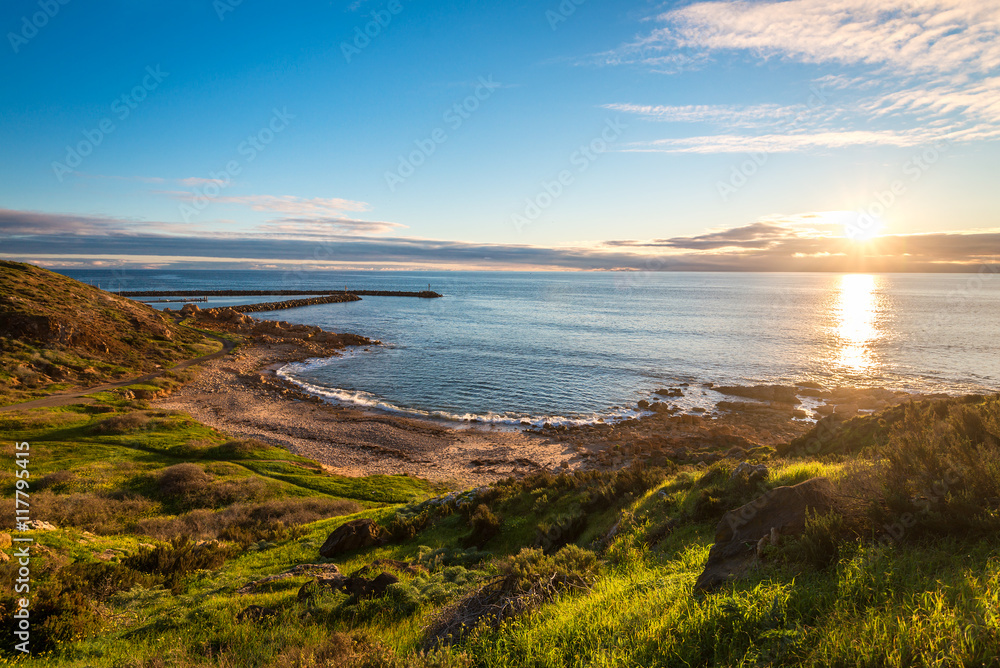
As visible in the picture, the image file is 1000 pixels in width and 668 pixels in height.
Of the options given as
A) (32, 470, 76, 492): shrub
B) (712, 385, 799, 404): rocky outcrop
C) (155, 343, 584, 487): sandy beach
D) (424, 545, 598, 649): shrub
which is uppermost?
(424, 545, 598, 649): shrub

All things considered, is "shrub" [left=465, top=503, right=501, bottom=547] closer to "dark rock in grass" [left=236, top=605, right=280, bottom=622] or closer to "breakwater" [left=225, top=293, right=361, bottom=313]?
"dark rock in grass" [left=236, top=605, right=280, bottom=622]

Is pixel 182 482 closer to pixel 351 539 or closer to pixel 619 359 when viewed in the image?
pixel 351 539

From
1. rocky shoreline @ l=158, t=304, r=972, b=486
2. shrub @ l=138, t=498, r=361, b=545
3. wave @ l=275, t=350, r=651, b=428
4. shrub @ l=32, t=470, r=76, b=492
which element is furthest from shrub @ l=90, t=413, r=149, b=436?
wave @ l=275, t=350, r=651, b=428

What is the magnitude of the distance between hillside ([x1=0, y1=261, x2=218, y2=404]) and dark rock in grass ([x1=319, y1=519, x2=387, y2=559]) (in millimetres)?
35222

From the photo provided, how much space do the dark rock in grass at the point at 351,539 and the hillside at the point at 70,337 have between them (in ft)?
116

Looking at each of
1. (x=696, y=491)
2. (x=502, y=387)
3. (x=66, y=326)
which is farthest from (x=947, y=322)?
(x=66, y=326)

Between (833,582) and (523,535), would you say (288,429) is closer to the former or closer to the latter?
(523,535)

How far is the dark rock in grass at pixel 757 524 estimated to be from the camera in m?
6.12

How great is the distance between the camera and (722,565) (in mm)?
6316

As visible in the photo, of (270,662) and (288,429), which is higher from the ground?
(270,662)

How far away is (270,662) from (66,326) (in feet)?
186

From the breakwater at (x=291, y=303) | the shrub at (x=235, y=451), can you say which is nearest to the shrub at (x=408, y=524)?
the shrub at (x=235, y=451)

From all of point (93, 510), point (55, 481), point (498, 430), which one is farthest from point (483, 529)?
point (498, 430)

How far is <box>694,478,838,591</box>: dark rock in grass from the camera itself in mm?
6117
